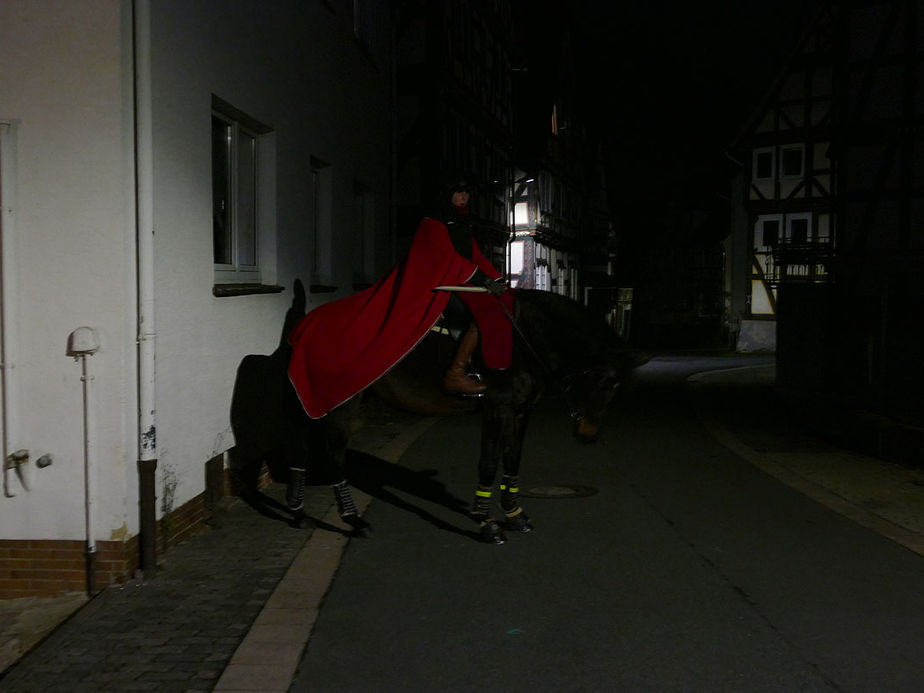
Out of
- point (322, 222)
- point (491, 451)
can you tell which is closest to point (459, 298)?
point (491, 451)

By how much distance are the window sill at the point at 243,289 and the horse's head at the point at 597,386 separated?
8.99ft

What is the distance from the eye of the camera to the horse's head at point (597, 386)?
21.5 feet

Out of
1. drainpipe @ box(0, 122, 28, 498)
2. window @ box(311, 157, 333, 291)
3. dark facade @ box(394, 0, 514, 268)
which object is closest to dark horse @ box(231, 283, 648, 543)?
drainpipe @ box(0, 122, 28, 498)

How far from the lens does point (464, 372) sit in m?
6.67

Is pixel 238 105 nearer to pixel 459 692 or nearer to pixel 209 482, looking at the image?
pixel 209 482

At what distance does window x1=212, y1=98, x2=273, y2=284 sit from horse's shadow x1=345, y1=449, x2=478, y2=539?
2221 mm

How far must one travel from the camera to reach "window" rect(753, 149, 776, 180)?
119ft

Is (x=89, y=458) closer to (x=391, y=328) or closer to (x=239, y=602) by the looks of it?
(x=239, y=602)

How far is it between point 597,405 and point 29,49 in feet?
14.0

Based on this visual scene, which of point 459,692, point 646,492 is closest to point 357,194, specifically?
point 646,492

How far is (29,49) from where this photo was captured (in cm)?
538

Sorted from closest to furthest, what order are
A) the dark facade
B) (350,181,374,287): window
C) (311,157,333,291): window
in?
(311,157,333,291): window, (350,181,374,287): window, the dark facade

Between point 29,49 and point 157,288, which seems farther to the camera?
point 157,288

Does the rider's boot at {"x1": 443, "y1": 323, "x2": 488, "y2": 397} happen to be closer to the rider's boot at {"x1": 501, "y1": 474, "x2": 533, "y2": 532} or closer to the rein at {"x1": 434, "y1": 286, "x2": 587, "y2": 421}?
the rein at {"x1": 434, "y1": 286, "x2": 587, "y2": 421}
